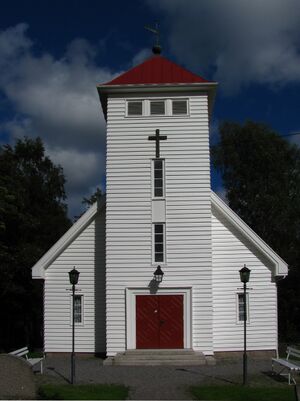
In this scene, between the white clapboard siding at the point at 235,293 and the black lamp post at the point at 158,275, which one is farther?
the white clapboard siding at the point at 235,293

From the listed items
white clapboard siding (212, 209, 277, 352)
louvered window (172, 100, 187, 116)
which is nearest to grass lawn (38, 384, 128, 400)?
white clapboard siding (212, 209, 277, 352)

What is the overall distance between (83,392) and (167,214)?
845cm

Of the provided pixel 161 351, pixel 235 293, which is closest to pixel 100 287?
pixel 161 351

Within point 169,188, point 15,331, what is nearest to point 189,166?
point 169,188

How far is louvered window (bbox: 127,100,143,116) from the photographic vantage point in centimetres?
2212

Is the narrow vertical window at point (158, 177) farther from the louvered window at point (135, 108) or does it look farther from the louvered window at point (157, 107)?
the louvered window at point (135, 108)

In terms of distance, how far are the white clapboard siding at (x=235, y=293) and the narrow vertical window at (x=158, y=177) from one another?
8.55 ft

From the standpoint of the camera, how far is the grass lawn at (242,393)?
13461 mm

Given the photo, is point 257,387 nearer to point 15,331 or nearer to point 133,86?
point 133,86

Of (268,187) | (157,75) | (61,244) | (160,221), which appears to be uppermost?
(157,75)

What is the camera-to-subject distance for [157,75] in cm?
2270

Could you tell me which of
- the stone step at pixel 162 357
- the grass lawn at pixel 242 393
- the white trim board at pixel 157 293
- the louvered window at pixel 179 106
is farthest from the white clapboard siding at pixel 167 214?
the grass lawn at pixel 242 393

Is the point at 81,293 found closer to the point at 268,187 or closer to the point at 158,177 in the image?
the point at 158,177

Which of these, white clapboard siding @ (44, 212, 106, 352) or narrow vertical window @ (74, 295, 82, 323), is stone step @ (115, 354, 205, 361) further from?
narrow vertical window @ (74, 295, 82, 323)
